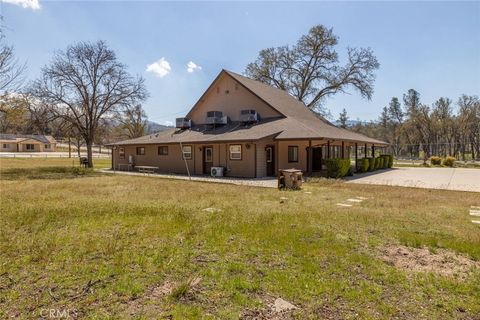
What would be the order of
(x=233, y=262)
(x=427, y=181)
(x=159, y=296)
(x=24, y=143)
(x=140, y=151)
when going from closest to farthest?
(x=159, y=296), (x=233, y=262), (x=427, y=181), (x=140, y=151), (x=24, y=143)

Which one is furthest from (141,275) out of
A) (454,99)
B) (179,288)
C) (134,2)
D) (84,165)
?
(454,99)

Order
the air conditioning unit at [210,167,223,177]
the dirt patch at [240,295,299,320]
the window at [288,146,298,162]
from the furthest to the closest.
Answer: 1. the window at [288,146,298,162]
2. the air conditioning unit at [210,167,223,177]
3. the dirt patch at [240,295,299,320]

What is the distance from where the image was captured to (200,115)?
23844 millimetres

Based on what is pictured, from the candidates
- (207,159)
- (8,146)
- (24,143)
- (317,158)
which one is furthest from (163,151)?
(8,146)

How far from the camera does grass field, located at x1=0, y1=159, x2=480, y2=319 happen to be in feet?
10.2

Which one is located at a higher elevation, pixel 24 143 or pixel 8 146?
pixel 24 143

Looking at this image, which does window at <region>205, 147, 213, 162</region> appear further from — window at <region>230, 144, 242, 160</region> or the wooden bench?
the wooden bench

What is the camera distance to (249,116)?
19.9 metres

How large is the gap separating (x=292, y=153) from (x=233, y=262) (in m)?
15.5

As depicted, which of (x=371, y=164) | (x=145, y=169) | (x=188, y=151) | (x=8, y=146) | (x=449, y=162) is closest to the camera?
(x=188, y=151)

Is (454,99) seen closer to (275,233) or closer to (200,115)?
(200,115)

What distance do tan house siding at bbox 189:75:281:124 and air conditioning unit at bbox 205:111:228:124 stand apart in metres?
0.59

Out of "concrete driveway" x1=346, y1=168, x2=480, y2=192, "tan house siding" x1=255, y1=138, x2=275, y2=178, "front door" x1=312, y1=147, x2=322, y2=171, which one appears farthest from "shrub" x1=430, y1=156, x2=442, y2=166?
"tan house siding" x1=255, y1=138, x2=275, y2=178

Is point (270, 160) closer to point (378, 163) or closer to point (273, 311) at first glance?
point (378, 163)
